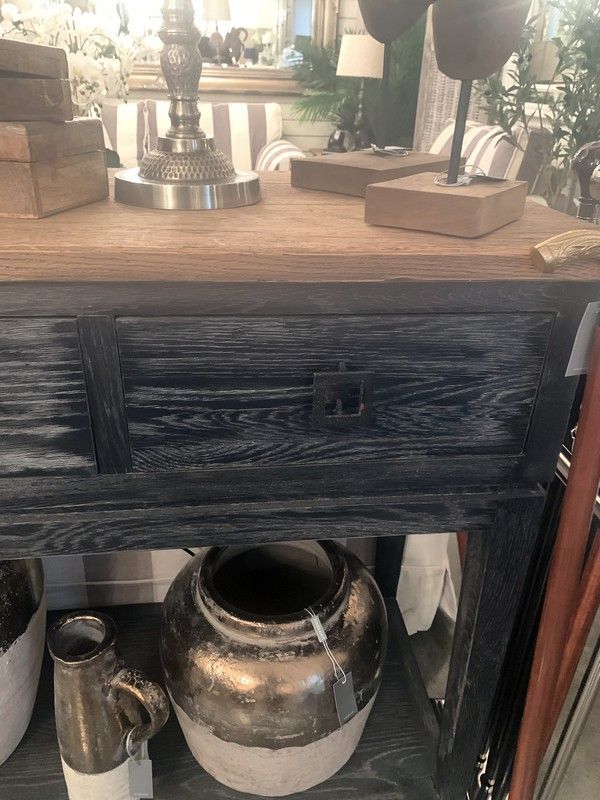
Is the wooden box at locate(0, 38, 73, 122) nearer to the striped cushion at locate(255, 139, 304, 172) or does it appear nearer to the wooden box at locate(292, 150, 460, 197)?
the wooden box at locate(292, 150, 460, 197)

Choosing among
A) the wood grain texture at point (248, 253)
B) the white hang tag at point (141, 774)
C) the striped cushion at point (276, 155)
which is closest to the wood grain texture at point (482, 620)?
the wood grain texture at point (248, 253)

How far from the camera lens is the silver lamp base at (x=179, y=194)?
557mm

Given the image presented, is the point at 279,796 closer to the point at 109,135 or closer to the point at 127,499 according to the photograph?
the point at 127,499

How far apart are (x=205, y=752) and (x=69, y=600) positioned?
465 mm

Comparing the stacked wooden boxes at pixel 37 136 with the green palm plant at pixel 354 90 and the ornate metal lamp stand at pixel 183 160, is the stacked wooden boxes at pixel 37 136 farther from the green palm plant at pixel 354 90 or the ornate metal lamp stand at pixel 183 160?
the green palm plant at pixel 354 90

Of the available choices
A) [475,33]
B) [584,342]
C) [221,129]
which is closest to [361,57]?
[221,129]

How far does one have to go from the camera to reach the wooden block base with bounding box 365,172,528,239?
18.8 inches

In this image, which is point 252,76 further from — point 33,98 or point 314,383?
point 314,383

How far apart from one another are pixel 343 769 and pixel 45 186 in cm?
73

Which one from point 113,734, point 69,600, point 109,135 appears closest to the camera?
point 113,734

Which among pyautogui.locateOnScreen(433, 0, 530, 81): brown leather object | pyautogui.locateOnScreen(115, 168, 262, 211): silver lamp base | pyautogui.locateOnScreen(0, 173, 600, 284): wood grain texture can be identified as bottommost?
pyautogui.locateOnScreen(0, 173, 600, 284): wood grain texture

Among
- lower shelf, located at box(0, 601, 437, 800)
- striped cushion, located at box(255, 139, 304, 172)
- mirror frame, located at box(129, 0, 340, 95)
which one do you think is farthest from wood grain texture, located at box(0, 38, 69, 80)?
mirror frame, located at box(129, 0, 340, 95)

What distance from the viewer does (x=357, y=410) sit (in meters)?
0.49

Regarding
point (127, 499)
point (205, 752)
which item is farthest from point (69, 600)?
point (127, 499)
